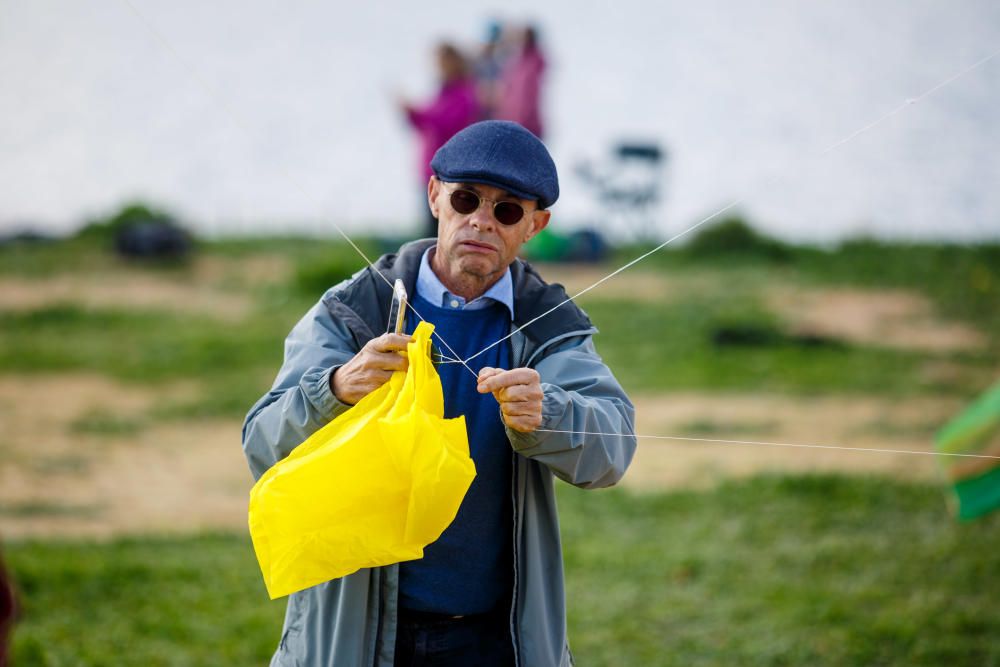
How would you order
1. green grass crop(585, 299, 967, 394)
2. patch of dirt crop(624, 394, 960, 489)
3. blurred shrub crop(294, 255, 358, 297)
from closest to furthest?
patch of dirt crop(624, 394, 960, 489) → green grass crop(585, 299, 967, 394) → blurred shrub crop(294, 255, 358, 297)

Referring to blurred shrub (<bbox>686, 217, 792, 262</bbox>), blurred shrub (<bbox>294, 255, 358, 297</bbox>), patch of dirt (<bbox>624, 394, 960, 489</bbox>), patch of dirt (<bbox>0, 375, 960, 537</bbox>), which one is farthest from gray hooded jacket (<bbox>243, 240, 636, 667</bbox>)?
blurred shrub (<bbox>686, 217, 792, 262</bbox>)

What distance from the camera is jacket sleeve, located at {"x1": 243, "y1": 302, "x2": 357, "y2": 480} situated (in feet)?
7.37

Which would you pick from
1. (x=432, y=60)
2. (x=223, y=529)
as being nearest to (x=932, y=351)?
(x=432, y=60)

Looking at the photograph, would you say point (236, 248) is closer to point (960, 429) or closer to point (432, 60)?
point (432, 60)

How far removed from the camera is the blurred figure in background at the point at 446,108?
8398mm

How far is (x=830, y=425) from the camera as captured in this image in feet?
26.5

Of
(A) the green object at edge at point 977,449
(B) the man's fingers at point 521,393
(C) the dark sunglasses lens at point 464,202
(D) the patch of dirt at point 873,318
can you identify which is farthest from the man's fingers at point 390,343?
(D) the patch of dirt at point 873,318

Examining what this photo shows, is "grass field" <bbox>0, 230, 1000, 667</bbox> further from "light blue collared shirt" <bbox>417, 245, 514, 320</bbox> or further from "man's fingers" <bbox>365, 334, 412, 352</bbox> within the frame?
"man's fingers" <bbox>365, 334, 412, 352</bbox>

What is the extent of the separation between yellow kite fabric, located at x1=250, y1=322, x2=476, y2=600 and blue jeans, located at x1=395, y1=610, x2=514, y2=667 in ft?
0.76

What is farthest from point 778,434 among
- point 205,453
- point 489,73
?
point 205,453

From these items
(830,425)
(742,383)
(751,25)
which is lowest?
(830,425)

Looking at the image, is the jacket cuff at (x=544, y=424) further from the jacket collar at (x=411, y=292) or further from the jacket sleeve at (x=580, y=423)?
the jacket collar at (x=411, y=292)

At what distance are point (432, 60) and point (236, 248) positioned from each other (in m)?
5.46

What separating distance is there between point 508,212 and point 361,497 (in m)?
0.69
